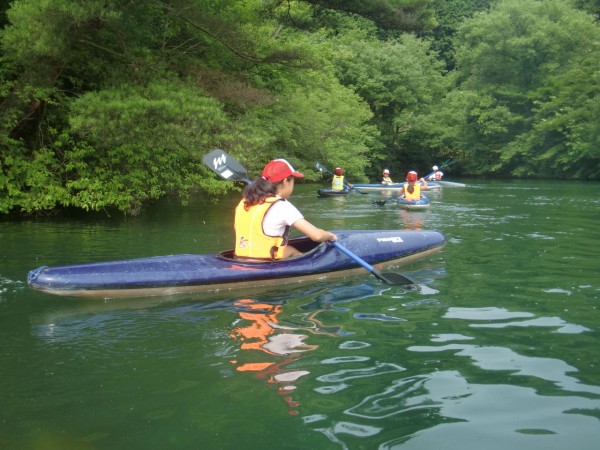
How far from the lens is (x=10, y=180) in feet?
33.7

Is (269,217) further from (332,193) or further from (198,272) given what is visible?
(332,193)

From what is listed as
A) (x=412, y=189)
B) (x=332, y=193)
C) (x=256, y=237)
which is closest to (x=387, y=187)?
(x=332, y=193)

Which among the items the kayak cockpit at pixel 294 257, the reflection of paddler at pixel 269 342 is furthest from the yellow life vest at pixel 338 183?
the reflection of paddler at pixel 269 342

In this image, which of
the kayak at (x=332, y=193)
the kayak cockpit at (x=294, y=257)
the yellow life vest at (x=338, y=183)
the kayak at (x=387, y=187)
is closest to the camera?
the kayak cockpit at (x=294, y=257)

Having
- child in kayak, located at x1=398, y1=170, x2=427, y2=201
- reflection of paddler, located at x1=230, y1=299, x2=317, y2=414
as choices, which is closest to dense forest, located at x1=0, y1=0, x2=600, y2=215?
child in kayak, located at x1=398, y1=170, x2=427, y2=201

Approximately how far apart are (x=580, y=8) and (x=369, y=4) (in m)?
33.8

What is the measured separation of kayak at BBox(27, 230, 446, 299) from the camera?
5.04m

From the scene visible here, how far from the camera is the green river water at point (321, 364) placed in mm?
2811

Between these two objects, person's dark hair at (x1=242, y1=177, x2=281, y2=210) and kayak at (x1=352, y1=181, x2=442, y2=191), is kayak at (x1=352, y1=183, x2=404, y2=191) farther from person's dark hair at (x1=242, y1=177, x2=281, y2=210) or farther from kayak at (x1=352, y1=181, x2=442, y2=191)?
person's dark hair at (x1=242, y1=177, x2=281, y2=210)

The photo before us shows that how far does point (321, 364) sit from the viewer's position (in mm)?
3639

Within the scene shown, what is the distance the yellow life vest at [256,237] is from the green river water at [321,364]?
0.38 meters

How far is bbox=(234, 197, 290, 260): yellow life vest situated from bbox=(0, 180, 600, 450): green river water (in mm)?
376

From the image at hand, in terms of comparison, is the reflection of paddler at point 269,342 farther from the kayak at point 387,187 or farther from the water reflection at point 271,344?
the kayak at point 387,187

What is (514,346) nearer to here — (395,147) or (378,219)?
(378,219)
